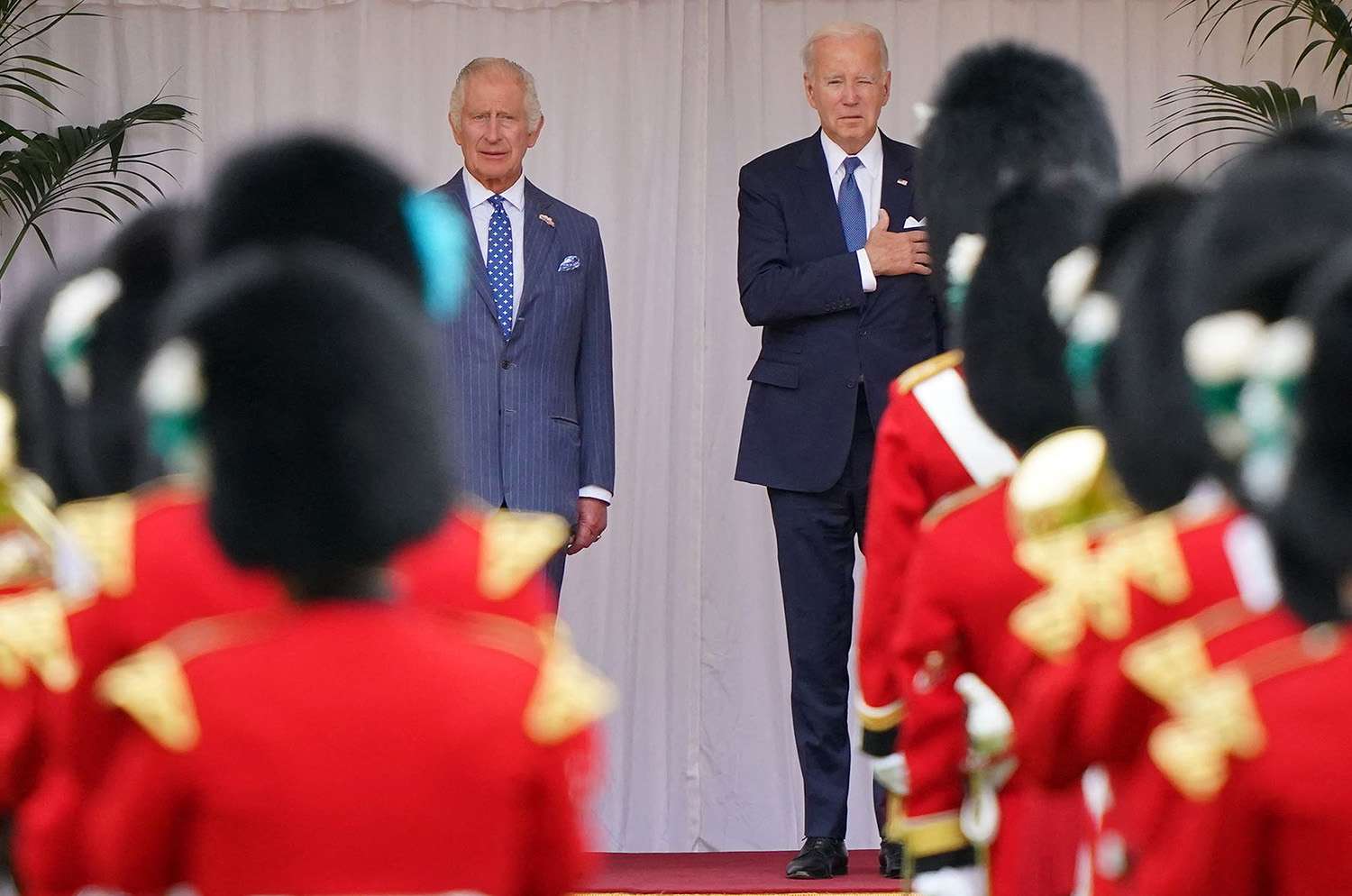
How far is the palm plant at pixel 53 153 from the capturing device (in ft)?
19.7

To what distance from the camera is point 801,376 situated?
5219mm

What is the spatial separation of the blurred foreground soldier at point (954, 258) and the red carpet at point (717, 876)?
1.63 metres

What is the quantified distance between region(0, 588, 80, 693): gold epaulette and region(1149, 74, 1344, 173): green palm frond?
3971 mm

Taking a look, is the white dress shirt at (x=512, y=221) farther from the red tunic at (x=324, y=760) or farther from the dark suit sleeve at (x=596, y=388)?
the red tunic at (x=324, y=760)

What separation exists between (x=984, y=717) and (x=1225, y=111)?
3656 millimetres

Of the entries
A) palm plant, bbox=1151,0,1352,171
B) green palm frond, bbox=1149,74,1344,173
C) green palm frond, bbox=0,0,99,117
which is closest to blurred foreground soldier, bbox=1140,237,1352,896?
green palm frond, bbox=1149,74,1344,173

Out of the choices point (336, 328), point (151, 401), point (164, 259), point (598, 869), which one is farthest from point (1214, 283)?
point (598, 869)

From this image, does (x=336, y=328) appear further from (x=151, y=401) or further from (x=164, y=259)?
(x=164, y=259)

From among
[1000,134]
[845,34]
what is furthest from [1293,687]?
[845,34]

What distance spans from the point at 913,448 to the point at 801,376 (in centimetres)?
188

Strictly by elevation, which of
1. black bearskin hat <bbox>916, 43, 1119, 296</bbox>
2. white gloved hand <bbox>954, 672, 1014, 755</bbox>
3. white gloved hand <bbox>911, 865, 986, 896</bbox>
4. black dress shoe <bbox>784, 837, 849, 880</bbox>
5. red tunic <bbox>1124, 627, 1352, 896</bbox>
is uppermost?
black bearskin hat <bbox>916, 43, 1119, 296</bbox>

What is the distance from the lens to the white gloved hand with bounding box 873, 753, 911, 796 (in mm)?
3270

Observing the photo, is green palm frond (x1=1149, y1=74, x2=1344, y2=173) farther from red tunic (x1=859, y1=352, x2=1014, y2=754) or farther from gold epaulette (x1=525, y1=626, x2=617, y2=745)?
gold epaulette (x1=525, y1=626, x2=617, y2=745)

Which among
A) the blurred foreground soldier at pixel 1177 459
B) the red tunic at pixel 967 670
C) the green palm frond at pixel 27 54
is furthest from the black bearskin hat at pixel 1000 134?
the green palm frond at pixel 27 54
